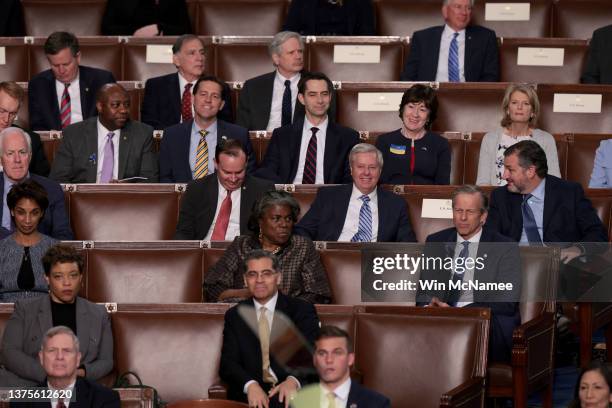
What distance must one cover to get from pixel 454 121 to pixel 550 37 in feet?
3.99

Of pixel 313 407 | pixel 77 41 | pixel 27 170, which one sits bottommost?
pixel 313 407

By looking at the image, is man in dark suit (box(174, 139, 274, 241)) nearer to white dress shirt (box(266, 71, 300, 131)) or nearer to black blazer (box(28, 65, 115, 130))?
white dress shirt (box(266, 71, 300, 131))

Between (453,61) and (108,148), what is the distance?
195cm

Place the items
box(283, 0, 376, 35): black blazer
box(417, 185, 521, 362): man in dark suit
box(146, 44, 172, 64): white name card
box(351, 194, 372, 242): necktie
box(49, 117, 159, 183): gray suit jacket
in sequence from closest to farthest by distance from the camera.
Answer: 1. box(417, 185, 521, 362): man in dark suit
2. box(351, 194, 372, 242): necktie
3. box(49, 117, 159, 183): gray suit jacket
4. box(146, 44, 172, 64): white name card
5. box(283, 0, 376, 35): black blazer

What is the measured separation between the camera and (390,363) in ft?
14.8

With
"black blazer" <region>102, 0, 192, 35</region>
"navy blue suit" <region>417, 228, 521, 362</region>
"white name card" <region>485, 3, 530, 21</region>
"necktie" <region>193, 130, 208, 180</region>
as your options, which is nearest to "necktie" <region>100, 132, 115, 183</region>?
"necktie" <region>193, 130, 208, 180</region>

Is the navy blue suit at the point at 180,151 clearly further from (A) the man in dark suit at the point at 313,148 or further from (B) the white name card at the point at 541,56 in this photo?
(B) the white name card at the point at 541,56

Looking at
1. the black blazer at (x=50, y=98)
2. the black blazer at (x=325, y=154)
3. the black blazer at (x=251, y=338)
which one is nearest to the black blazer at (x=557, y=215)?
the black blazer at (x=325, y=154)

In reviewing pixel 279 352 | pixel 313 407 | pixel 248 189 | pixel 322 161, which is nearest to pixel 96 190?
pixel 248 189

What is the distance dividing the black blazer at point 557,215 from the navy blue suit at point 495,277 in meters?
0.34

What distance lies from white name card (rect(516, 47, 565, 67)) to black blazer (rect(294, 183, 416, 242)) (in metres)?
1.80

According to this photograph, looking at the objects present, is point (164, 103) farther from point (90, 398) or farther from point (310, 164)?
point (90, 398)

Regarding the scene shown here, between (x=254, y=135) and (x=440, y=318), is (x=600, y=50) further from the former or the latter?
(x=440, y=318)

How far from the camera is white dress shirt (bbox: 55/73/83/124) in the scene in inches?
259
